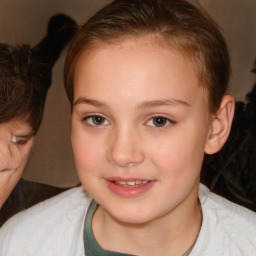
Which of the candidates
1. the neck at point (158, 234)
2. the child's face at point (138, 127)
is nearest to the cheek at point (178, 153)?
the child's face at point (138, 127)

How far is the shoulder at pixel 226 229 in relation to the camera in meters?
0.95

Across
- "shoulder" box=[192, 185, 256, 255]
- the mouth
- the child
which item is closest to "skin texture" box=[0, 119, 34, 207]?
the child

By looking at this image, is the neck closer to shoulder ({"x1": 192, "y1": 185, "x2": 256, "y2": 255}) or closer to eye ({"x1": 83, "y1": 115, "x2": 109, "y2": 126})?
shoulder ({"x1": 192, "y1": 185, "x2": 256, "y2": 255})

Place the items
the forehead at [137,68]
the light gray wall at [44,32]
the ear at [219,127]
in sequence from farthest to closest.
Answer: the light gray wall at [44,32] < the ear at [219,127] < the forehead at [137,68]

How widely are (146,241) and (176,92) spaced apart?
0.29 meters

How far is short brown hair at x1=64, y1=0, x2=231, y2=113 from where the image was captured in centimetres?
85

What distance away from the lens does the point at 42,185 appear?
1299 mm

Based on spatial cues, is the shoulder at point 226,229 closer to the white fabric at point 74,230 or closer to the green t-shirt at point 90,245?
the white fabric at point 74,230

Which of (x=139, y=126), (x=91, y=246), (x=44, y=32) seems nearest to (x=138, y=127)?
(x=139, y=126)

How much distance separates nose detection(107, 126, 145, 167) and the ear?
0.15m

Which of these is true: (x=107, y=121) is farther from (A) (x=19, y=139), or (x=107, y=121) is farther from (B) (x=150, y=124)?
(A) (x=19, y=139)

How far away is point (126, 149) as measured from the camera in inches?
31.6

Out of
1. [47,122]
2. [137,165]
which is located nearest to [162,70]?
[137,165]

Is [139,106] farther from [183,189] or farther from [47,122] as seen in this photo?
[47,122]
